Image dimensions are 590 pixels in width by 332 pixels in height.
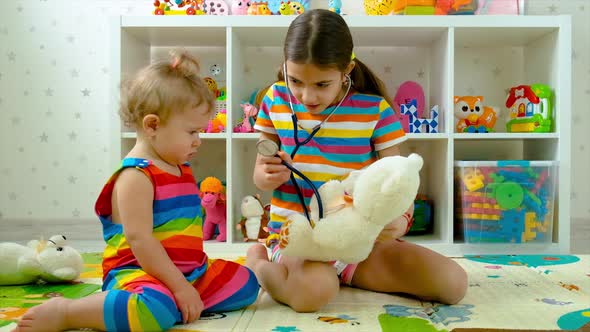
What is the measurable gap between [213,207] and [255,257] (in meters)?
0.73

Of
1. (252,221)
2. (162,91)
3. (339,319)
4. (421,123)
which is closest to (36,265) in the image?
(162,91)

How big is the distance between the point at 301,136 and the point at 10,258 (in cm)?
65

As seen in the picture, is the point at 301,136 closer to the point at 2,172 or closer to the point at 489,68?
the point at 489,68

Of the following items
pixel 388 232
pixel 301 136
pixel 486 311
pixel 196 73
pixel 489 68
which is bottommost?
pixel 486 311

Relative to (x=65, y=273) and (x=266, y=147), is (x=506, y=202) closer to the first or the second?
(x=266, y=147)

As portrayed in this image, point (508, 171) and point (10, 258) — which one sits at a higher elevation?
point (508, 171)

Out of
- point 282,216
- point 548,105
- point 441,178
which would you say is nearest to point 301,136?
point 282,216

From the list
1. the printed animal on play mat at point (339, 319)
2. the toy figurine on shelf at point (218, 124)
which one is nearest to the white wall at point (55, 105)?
the toy figurine on shelf at point (218, 124)

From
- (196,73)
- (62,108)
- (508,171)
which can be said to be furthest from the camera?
(62,108)

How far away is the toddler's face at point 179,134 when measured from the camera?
0.99 meters

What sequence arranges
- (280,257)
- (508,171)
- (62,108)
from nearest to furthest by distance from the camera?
(280,257)
(508,171)
(62,108)

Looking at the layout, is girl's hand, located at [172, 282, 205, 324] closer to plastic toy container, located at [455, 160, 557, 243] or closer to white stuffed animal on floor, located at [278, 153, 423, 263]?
white stuffed animal on floor, located at [278, 153, 423, 263]

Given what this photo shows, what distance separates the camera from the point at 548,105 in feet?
6.18

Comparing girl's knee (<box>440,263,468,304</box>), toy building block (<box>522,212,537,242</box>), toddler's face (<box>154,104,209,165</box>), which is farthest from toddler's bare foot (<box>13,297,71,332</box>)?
toy building block (<box>522,212,537,242</box>)
